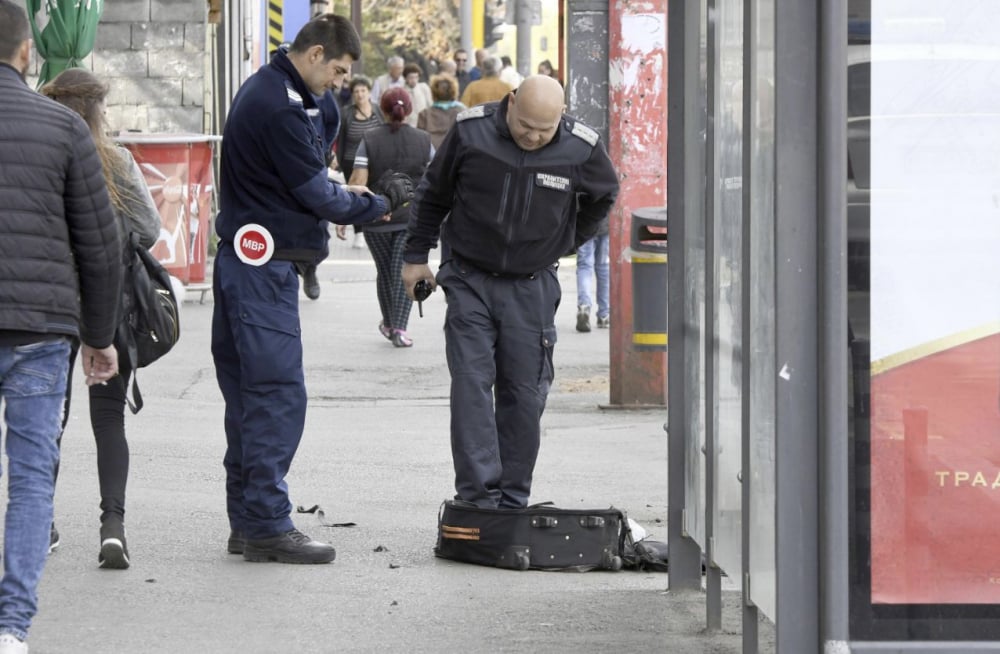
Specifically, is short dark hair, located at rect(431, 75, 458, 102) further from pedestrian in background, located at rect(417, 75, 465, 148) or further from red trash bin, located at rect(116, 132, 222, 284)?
red trash bin, located at rect(116, 132, 222, 284)

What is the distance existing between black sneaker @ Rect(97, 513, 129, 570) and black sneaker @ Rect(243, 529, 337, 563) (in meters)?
0.45

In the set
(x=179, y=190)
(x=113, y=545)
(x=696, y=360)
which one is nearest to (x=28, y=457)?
(x=113, y=545)

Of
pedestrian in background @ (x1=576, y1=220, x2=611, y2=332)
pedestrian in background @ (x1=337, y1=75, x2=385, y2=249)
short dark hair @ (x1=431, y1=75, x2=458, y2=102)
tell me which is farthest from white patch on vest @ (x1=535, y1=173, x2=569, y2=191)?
short dark hair @ (x1=431, y1=75, x2=458, y2=102)

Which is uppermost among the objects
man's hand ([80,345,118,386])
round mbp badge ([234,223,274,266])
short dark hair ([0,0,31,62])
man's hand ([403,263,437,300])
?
short dark hair ([0,0,31,62])

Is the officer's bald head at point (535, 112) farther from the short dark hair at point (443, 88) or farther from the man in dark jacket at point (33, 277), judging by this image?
the short dark hair at point (443, 88)

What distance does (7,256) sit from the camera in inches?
204

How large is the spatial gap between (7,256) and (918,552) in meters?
2.52

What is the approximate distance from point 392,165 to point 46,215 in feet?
27.8

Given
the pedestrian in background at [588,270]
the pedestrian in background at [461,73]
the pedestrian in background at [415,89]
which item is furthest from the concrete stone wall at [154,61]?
the pedestrian in background at [461,73]

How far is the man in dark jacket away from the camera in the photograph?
5.18 meters

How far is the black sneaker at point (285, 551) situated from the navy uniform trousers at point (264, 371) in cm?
3

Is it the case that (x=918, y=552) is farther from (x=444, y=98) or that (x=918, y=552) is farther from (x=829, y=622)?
(x=444, y=98)

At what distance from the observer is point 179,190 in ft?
53.0

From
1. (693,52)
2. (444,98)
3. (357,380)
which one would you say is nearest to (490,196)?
(693,52)
